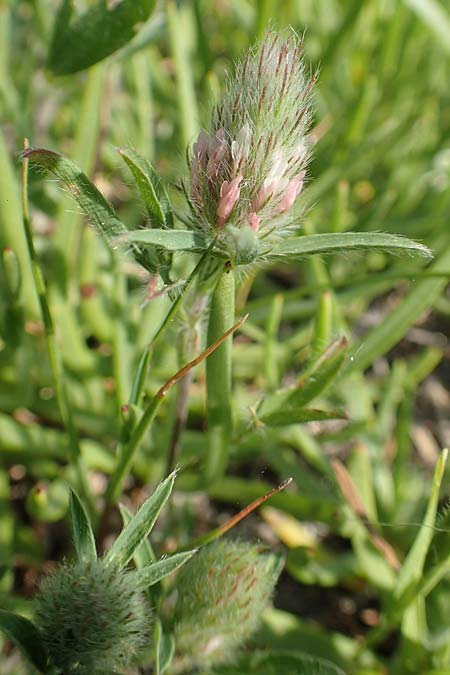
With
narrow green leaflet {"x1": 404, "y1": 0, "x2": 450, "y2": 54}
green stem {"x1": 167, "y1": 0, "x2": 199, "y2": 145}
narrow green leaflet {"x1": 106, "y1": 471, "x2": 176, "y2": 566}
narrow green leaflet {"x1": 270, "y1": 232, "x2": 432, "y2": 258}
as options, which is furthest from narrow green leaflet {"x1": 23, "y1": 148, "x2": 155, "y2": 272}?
narrow green leaflet {"x1": 404, "y1": 0, "x2": 450, "y2": 54}

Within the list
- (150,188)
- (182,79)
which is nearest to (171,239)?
(150,188)

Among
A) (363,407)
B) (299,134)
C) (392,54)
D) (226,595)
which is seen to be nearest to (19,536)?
(226,595)

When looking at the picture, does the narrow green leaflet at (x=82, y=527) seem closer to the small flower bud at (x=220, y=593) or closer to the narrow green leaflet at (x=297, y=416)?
the small flower bud at (x=220, y=593)

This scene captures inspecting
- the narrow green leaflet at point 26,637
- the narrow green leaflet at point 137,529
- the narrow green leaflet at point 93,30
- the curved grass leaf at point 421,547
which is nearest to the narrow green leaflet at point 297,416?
the curved grass leaf at point 421,547

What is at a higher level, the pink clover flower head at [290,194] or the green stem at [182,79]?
the green stem at [182,79]

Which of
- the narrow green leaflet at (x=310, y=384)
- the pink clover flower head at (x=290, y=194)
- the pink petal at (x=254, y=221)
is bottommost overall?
the narrow green leaflet at (x=310, y=384)

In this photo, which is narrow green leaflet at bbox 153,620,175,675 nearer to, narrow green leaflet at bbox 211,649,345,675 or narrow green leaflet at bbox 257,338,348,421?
narrow green leaflet at bbox 211,649,345,675
